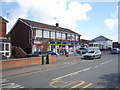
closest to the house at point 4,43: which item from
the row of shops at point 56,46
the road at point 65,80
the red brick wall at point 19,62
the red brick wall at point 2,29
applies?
the red brick wall at point 2,29

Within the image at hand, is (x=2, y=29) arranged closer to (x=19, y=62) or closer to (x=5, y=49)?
(x=5, y=49)

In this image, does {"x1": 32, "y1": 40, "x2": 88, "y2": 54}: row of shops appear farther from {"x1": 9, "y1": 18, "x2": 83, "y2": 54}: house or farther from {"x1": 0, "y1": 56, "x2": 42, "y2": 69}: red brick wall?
{"x1": 0, "y1": 56, "x2": 42, "y2": 69}: red brick wall

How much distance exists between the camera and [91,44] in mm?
61500

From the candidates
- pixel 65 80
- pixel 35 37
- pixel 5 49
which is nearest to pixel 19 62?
pixel 65 80

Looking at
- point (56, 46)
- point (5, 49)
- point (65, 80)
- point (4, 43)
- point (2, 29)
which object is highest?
point (2, 29)

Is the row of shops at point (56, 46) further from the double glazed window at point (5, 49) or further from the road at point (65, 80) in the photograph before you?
the road at point (65, 80)

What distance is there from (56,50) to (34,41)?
23.5 feet


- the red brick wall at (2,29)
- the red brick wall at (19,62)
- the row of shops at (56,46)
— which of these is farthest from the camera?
the row of shops at (56,46)

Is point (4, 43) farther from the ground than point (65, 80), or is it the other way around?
point (4, 43)

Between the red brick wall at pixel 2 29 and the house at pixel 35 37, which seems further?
the house at pixel 35 37

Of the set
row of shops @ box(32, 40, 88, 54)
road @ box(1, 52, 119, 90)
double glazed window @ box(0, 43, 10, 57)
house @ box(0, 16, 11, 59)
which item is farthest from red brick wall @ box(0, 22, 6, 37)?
road @ box(1, 52, 119, 90)

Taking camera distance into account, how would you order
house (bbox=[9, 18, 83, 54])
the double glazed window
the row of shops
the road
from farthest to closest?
house (bbox=[9, 18, 83, 54]) → the row of shops → the double glazed window → the road

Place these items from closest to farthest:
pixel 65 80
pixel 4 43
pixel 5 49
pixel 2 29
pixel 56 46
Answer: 1. pixel 65 80
2. pixel 4 43
3. pixel 5 49
4. pixel 2 29
5. pixel 56 46

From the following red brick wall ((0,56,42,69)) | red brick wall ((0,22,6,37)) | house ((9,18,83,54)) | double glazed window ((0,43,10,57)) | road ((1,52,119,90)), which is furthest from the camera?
house ((9,18,83,54))
